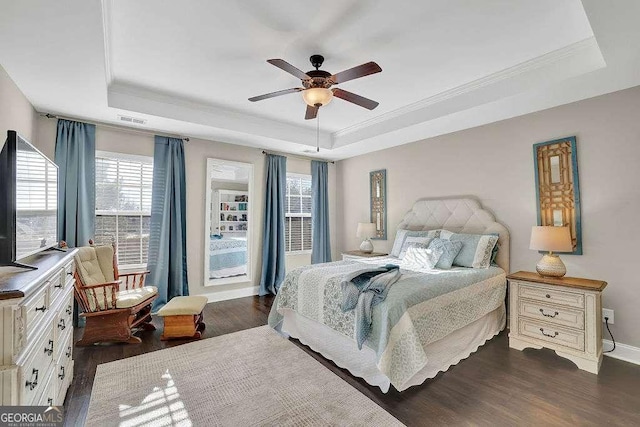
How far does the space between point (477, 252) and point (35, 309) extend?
151 inches

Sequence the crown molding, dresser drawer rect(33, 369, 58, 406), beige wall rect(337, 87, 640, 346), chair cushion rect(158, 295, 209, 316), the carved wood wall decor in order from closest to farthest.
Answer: dresser drawer rect(33, 369, 58, 406) → the crown molding → beige wall rect(337, 87, 640, 346) → chair cushion rect(158, 295, 209, 316) → the carved wood wall decor

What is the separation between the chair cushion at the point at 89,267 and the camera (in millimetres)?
2926

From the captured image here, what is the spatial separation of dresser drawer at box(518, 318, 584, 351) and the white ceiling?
2.26 meters

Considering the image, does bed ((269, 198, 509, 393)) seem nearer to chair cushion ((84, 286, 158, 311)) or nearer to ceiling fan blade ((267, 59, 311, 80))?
chair cushion ((84, 286, 158, 311))

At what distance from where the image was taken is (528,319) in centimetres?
289

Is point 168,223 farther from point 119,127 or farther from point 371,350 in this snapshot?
point 371,350

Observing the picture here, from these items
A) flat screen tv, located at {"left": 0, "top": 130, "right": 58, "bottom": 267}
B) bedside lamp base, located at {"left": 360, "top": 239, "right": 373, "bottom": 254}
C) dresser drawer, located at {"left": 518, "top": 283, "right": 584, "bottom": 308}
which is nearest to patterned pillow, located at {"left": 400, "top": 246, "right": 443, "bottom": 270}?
dresser drawer, located at {"left": 518, "top": 283, "right": 584, "bottom": 308}

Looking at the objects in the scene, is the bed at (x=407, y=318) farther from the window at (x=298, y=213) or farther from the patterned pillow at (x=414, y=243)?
the window at (x=298, y=213)

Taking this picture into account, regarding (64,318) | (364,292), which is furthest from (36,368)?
(364,292)

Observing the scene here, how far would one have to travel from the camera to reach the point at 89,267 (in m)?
3.18

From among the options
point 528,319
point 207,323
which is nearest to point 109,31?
point 207,323

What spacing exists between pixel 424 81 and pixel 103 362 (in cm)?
422

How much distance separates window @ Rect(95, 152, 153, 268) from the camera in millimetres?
3898

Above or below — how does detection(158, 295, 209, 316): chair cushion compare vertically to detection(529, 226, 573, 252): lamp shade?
below
